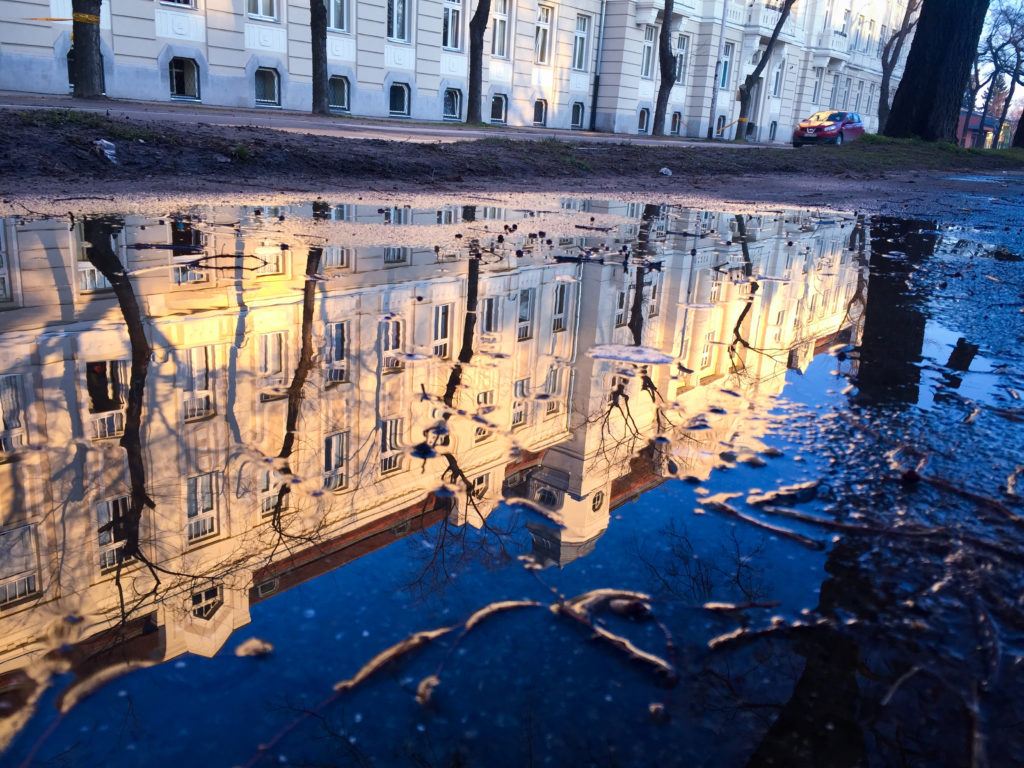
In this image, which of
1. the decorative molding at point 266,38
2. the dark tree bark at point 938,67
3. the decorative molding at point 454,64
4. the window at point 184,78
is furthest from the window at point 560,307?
the decorative molding at point 454,64

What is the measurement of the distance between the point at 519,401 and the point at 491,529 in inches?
36.0

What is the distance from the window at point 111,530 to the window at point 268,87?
80.3 ft

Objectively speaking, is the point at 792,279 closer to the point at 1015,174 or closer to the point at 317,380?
the point at 317,380

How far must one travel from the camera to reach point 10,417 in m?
2.30

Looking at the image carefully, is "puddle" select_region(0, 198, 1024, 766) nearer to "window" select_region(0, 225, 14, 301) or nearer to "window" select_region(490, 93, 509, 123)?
"window" select_region(0, 225, 14, 301)

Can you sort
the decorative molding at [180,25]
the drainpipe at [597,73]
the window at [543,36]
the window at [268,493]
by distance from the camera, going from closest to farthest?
the window at [268,493] < the decorative molding at [180,25] < the window at [543,36] < the drainpipe at [597,73]

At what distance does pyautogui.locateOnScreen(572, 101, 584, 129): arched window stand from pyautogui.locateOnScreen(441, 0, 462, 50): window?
7.70m

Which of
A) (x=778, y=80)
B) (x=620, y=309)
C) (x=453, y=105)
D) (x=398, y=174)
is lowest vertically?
(x=620, y=309)

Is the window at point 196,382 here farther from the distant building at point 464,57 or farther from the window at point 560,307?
the distant building at point 464,57

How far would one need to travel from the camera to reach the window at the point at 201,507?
1850 mm

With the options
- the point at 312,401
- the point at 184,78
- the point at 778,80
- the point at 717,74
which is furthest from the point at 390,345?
the point at 778,80

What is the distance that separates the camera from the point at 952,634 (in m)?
1.56

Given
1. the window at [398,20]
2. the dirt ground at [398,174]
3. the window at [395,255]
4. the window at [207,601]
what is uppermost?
the window at [398,20]

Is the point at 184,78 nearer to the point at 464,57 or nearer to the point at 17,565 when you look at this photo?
the point at 464,57
